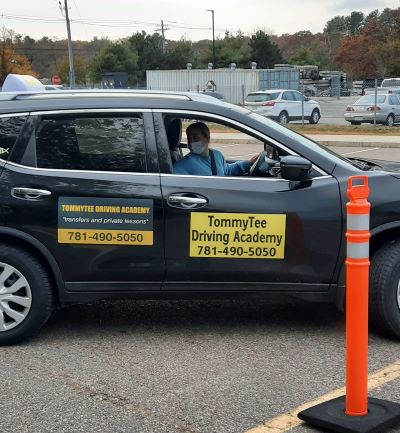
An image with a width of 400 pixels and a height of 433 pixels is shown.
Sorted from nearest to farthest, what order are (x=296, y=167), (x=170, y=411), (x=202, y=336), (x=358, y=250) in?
(x=358, y=250), (x=170, y=411), (x=296, y=167), (x=202, y=336)

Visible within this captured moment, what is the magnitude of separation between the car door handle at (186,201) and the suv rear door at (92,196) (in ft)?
0.29

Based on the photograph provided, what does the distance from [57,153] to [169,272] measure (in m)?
1.11

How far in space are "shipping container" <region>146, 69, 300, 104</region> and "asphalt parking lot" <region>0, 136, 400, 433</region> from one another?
42189 millimetres

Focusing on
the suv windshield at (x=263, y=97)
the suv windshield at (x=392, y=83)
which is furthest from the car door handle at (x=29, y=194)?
the suv windshield at (x=392, y=83)

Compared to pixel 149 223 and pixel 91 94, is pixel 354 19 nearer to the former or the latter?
pixel 91 94

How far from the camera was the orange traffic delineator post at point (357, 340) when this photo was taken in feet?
10.6

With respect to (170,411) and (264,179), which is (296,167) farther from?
(170,411)

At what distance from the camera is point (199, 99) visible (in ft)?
16.0

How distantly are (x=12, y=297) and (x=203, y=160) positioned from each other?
1641 mm

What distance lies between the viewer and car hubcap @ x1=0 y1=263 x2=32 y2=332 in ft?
15.0

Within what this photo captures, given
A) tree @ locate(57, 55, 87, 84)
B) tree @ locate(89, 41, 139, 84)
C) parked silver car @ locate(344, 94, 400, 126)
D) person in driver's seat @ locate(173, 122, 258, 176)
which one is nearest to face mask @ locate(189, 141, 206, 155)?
person in driver's seat @ locate(173, 122, 258, 176)

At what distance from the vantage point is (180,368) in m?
4.25

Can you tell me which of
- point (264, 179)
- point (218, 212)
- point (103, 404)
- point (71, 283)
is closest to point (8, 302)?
point (71, 283)

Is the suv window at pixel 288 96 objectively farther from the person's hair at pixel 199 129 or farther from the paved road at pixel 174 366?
the person's hair at pixel 199 129
